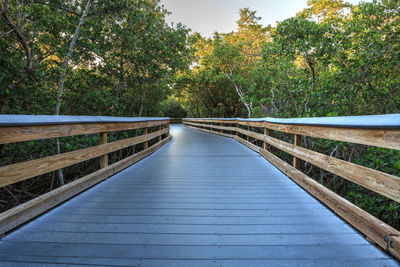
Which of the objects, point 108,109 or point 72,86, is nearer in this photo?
point 72,86

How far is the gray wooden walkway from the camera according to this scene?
1.49 meters

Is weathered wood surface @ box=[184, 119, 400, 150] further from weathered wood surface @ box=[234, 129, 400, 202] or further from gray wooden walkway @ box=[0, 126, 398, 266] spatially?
gray wooden walkway @ box=[0, 126, 398, 266]

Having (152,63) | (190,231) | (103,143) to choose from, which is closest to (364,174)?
(190,231)

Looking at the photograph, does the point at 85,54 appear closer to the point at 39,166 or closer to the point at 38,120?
the point at 38,120

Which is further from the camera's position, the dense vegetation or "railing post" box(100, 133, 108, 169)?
the dense vegetation

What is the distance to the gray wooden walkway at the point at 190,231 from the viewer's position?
4.88ft

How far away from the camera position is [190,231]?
6.00ft

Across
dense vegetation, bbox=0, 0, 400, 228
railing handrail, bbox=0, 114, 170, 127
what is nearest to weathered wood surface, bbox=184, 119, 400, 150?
dense vegetation, bbox=0, 0, 400, 228

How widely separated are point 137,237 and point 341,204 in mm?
2060

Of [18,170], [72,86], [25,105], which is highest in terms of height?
[72,86]

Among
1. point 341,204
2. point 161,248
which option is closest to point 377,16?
point 341,204

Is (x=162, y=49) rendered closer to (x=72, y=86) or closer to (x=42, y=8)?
(x=72, y=86)

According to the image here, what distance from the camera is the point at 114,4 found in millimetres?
5465

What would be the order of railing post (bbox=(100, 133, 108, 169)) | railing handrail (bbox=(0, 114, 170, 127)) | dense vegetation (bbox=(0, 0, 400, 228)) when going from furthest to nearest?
dense vegetation (bbox=(0, 0, 400, 228)) → railing post (bbox=(100, 133, 108, 169)) → railing handrail (bbox=(0, 114, 170, 127))
